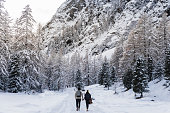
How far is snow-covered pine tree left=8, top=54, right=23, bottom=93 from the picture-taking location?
88.0 ft

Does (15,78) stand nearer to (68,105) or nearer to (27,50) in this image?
(27,50)

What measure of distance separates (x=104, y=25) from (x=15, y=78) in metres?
143

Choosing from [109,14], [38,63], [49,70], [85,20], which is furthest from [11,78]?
[85,20]

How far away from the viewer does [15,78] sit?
2698 centimetres

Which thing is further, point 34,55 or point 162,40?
point 162,40

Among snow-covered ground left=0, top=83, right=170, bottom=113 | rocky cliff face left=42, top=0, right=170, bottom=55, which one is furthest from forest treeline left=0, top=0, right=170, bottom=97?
rocky cliff face left=42, top=0, right=170, bottom=55

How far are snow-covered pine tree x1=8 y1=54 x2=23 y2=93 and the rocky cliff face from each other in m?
72.4

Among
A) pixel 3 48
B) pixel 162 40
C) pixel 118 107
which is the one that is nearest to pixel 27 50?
pixel 3 48

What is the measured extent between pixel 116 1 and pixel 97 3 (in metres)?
25.9

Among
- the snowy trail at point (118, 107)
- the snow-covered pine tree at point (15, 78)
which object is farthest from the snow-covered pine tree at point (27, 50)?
the snowy trail at point (118, 107)

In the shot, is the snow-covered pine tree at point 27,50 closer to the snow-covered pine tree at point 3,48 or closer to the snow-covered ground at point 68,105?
the snow-covered pine tree at point 3,48

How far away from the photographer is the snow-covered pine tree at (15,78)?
26828 mm

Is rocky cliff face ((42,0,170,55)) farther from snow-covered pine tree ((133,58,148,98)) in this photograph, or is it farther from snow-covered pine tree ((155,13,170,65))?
snow-covered pine tree ((133,58,148,98))

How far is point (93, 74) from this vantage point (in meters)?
93.8
